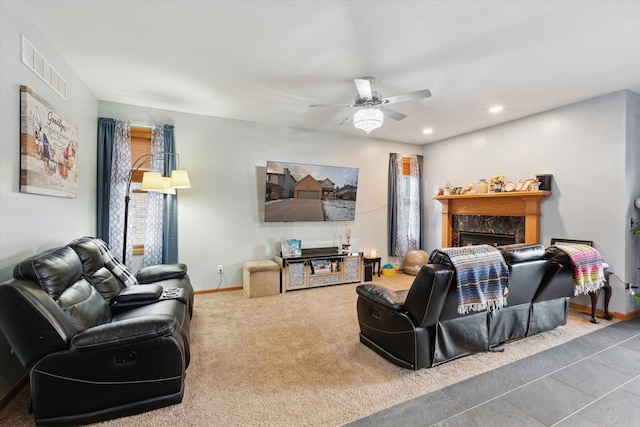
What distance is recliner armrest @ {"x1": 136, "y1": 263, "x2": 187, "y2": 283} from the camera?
3.14 meters

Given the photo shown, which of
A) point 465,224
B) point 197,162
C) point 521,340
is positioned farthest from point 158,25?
point 465,224

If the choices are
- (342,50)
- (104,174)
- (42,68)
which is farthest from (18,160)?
(342,50)

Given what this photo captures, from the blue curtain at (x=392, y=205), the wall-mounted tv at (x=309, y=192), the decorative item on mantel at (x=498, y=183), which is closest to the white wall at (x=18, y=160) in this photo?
the wall-mounted tv at (x=309, y=192)

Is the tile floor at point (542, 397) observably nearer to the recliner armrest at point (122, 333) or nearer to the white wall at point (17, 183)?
the recliner armrest at point (122, 333)

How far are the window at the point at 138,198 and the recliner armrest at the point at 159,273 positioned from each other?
1.05 meters

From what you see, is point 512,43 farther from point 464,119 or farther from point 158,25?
point 158,25

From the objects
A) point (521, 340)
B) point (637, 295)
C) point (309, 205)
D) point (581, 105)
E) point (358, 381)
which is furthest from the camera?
point (309, 205)

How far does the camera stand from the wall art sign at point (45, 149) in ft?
6.93

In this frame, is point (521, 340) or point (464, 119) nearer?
point (521, 340)

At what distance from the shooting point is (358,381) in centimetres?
218

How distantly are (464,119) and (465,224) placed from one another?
6.33ft

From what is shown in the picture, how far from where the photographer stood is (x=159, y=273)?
3193mm

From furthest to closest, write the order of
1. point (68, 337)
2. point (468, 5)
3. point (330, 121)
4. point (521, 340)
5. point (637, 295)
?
point (330, 121) < point (637, 295) < point (521, 340) < point (468, 5) < point (68, 337)

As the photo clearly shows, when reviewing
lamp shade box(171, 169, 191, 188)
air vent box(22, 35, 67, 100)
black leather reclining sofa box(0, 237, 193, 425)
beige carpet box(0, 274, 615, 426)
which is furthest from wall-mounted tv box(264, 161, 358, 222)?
black leather reclining sofa box(0, 237, 193, 425)
